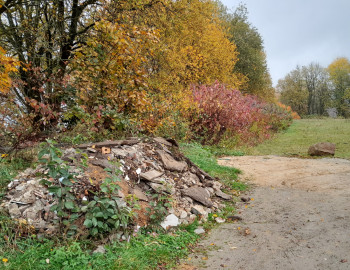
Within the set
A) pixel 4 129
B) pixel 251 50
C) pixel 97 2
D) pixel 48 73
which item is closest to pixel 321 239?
pixel 4 129

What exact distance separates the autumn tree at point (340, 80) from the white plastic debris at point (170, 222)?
4374cm

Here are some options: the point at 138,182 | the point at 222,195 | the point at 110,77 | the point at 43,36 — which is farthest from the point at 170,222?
the point at 43,36

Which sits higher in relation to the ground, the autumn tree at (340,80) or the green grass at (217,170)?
the autumn tree at (340,80)

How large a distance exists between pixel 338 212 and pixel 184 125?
227 inches

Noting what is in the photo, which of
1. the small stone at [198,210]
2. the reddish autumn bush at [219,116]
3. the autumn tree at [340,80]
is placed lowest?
the small stone at [198,210]

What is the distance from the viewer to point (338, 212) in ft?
15.1

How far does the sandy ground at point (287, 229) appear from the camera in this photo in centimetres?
332

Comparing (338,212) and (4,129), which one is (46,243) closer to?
(4,129)

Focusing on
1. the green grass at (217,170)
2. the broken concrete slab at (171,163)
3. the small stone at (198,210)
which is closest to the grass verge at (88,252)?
the small stone at (198,210)

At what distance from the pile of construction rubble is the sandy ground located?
64 cm

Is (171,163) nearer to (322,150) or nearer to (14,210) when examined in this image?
(14,210)

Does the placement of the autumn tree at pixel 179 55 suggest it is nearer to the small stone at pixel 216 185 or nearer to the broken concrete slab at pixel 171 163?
the broken concrete slab at pixel 171 163

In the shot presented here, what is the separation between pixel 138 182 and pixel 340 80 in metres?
49.4

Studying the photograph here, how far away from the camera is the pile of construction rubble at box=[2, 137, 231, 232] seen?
3.57 m
